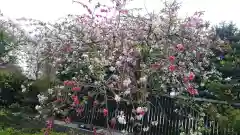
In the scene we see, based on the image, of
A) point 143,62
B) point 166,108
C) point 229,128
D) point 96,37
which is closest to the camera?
point 143,62

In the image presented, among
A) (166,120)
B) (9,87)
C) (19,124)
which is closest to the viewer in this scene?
(166,120)

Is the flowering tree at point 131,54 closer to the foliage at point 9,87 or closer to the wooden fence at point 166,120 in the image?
the wooden fence at point 166,120

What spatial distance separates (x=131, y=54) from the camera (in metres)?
4.05

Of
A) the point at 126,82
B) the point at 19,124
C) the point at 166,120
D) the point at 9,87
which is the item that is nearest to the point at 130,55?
the point at 126,82

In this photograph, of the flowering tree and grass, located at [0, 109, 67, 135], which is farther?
grass, located at [0, 109, 67, 135]

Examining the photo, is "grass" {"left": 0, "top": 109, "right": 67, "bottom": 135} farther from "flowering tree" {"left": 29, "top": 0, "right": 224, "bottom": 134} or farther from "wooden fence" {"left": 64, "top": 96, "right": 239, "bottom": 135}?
"wooden fence" {"left": 64, "top": 96, "right": 239, "bottom": 135}

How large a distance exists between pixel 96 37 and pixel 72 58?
Answer: 0.93 m

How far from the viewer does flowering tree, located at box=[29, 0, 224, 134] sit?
3.92 metres

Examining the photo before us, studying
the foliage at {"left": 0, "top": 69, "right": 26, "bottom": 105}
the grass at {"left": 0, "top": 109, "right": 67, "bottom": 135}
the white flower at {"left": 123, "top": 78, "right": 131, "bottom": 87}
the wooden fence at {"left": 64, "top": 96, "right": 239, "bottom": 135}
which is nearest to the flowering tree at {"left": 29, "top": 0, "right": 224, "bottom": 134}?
→ the white flower at {"left": 123, "top": 78, "right": 131, "bottom": 87}

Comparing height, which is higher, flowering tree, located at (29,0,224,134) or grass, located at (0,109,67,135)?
flowering tree, located at (29,0,224,134)

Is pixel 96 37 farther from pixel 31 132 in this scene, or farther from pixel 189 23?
pixel 31 132

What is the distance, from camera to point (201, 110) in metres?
4.61

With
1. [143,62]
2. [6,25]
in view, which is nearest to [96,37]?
[143,62]

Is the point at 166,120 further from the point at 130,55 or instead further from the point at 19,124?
the point at 19,124
